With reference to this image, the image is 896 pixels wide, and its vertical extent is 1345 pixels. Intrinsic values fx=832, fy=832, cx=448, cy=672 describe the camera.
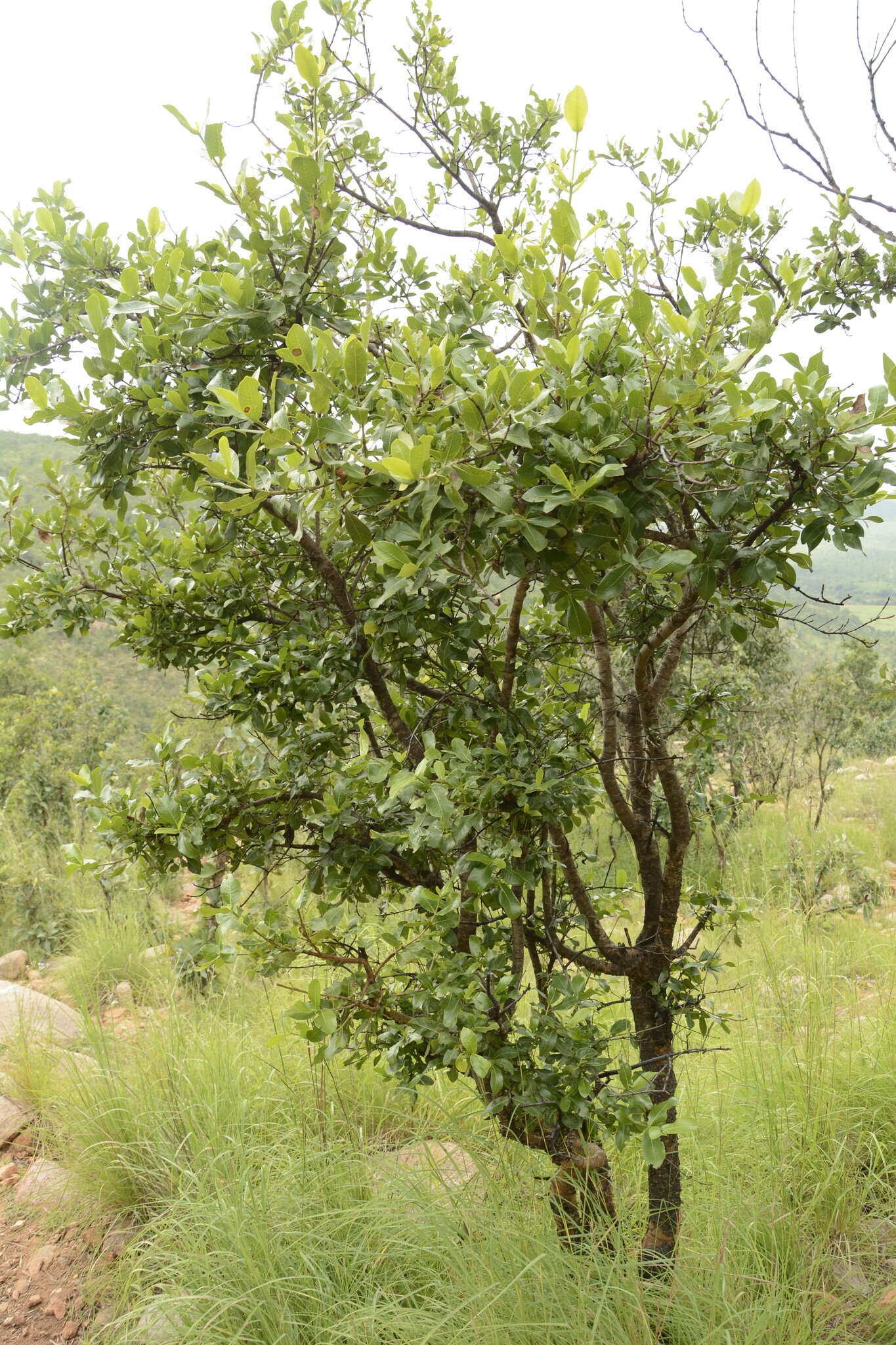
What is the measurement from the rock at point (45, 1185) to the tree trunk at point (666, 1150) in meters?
1.97

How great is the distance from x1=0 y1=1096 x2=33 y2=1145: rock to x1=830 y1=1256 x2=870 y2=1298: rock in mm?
2965

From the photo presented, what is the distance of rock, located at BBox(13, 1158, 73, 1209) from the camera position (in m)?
2.79

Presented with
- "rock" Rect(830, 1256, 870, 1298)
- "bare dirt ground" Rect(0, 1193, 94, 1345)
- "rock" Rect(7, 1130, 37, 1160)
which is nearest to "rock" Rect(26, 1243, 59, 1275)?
"bare dirt ground" Rect(0, 1193, 94, 1345)

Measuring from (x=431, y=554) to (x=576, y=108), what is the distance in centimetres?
60

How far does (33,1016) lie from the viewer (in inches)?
154

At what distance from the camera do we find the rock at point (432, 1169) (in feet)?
6.41

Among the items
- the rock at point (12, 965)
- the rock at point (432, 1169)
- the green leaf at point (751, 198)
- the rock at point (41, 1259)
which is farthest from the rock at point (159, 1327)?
the rock at point (12, 965)

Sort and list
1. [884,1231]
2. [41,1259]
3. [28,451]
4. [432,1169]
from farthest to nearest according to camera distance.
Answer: [28,451] → [41,1259] → [884,1231] → [432,1169]

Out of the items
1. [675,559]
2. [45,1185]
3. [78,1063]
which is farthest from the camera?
[78,1063]

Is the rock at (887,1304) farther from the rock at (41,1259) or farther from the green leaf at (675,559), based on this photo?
the rock at (41,1259)

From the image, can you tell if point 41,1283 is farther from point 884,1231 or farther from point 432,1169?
point 884,1231

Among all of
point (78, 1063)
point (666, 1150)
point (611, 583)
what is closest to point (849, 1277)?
point (666, 1150)

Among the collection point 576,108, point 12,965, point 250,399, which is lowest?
point 12,965

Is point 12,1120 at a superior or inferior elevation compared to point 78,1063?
inferior
